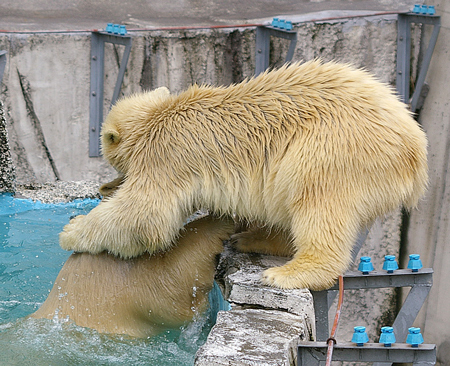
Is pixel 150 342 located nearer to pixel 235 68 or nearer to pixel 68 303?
pixel 68 303

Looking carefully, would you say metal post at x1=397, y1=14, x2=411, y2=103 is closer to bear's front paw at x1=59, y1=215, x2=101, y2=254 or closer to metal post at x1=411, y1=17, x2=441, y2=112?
metal post at x1=411, y1=17, x2=441, y2=112

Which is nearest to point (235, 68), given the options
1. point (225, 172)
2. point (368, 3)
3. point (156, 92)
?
point (368, 3)

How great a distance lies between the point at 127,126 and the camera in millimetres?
2965

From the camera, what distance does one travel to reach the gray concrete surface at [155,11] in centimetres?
665

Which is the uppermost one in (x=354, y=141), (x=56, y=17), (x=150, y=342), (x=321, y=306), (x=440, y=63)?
(x=56, y=17)

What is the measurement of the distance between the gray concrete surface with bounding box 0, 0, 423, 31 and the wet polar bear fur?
4.18 m

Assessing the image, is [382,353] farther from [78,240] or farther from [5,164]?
[5,164]

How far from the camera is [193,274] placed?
285cm

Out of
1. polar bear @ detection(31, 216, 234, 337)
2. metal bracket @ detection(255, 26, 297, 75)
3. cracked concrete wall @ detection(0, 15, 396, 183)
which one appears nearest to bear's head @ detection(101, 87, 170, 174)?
polar bear @ detection(31, 216, 234, 337)

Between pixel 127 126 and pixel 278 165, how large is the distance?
865mm

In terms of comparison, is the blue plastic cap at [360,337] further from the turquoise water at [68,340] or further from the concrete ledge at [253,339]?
the turquoise water at [68,340]

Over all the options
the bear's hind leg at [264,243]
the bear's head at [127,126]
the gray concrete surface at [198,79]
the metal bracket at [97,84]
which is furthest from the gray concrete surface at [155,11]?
the bear's hind leg at [264,243]

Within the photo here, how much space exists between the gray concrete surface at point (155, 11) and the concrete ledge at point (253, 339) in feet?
16.7

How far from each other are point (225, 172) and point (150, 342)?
36.3 inches
